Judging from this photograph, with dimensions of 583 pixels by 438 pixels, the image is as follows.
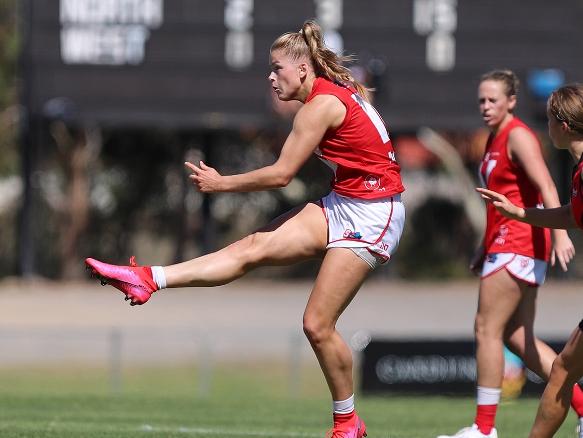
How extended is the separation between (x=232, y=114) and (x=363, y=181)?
528 inches

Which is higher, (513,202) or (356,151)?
(356,151)

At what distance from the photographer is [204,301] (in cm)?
2492

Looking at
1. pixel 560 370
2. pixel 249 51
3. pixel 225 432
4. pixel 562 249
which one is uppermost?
pixel 249 51

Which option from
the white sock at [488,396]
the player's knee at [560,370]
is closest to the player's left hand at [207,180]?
the player's knee at [560,370]

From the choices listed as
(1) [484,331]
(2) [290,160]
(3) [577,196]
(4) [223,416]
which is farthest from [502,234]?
(4) [223,416]

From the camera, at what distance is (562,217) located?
6.76 meters

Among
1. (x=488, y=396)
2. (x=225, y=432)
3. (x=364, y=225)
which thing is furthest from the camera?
(x=225, y=432)

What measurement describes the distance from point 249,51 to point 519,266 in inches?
483

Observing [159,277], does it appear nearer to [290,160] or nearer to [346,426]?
[290,160]

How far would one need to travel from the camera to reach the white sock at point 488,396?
7969mm

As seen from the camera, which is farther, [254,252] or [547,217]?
[254,252]

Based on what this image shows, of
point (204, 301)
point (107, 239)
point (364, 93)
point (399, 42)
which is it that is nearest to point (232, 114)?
point (399, 42)

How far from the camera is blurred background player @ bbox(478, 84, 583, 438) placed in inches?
255

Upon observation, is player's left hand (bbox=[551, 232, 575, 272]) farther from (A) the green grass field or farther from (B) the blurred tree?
(B) the blurred tree
